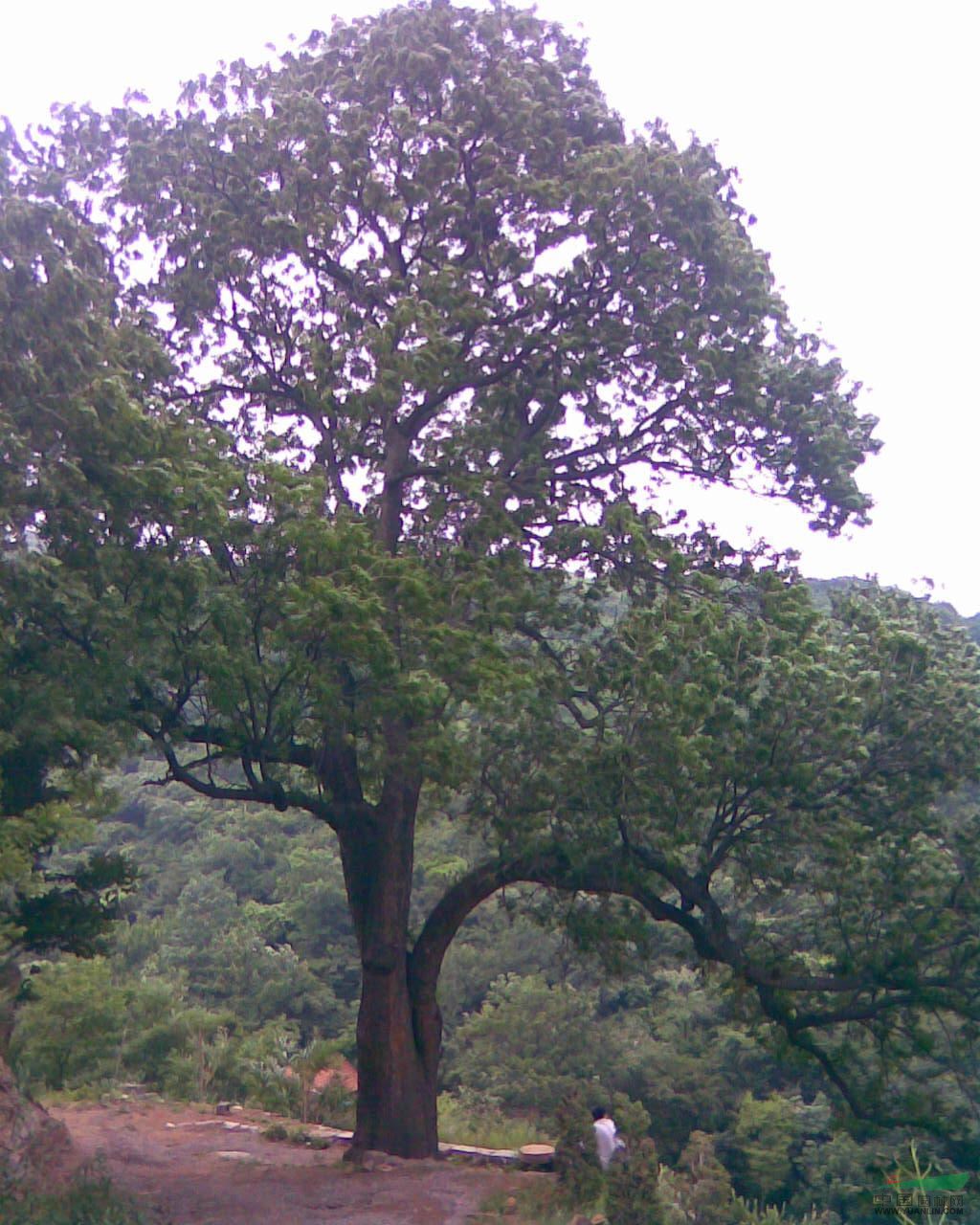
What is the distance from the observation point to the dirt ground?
977 centimetres

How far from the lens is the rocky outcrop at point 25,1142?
962cm

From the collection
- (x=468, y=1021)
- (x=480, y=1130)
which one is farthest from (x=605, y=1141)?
(x=468, y=1021)

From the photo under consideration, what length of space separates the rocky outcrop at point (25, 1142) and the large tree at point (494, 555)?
2.95 metres

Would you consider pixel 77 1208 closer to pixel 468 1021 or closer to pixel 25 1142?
pixel 25 1142

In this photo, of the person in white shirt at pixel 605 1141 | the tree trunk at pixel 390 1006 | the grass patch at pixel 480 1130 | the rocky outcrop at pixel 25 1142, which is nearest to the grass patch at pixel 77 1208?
the rocky outcrop at pixel 25 1142

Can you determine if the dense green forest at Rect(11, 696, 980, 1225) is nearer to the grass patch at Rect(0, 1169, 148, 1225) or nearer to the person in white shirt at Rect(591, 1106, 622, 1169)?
the person in white shirt at Rect(591, 1106, 622, 1169)

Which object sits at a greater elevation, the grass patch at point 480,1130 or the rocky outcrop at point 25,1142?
the rocky outcrop at point 25,1142

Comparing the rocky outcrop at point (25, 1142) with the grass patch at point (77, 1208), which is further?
the rocky outcrop at point (25, 1142)

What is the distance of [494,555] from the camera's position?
12320mm

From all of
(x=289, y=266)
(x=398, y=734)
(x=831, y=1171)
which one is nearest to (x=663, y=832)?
(x=398, y=734)

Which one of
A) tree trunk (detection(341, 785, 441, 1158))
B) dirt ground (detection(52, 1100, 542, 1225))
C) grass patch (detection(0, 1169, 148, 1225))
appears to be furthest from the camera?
tree trunk (detection(341, 785, 441, 1158))

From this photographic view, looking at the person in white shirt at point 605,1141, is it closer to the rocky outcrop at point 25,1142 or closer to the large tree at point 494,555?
the large tree at point 494,555

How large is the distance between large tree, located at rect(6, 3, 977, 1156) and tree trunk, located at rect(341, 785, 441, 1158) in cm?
4

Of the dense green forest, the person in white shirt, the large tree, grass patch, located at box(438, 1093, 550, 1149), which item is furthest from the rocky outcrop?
grass patch, located at box(438, 1093, 550, 1149)
